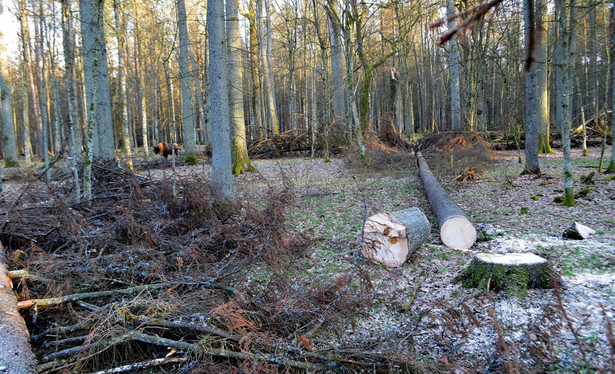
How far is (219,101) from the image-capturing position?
22.0ft

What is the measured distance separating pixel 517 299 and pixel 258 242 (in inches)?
130

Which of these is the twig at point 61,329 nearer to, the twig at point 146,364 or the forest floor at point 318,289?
the forest floor at point 318,289

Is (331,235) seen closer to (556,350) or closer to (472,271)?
(472,271)

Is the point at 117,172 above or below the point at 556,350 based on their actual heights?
above

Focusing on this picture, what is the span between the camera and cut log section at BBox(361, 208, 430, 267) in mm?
4855

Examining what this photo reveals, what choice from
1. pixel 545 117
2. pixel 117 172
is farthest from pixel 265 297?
pixel 545 117

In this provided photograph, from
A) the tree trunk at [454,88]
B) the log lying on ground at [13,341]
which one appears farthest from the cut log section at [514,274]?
the tree trunk at [454,88]

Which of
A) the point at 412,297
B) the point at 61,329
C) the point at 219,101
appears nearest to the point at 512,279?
the point at 412,297

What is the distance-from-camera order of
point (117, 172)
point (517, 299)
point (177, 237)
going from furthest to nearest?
point (117, 172), point (177, 237), point (517, 299)

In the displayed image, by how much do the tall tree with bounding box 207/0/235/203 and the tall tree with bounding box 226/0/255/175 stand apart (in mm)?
2060

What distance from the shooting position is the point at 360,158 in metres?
11.7

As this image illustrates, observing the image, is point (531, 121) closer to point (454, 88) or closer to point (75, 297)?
point (454, 88)

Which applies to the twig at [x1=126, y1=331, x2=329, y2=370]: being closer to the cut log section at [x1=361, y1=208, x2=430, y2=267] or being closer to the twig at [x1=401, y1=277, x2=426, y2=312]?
the twig at [x1=401, y1=277, x2=426, y2=312]

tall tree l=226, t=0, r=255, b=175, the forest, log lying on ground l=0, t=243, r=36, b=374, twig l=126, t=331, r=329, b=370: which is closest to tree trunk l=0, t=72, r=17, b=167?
the forest
